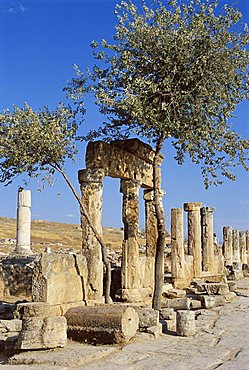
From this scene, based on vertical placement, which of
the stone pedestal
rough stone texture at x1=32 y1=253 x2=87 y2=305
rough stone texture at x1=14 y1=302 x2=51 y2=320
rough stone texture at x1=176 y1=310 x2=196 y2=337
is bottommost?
rough stone texture at x1=176 y1=310 x2=196 y2=337

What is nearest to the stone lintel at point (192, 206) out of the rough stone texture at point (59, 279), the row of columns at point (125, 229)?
the row of columns at point (125, 229)

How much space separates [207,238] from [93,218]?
12082mm

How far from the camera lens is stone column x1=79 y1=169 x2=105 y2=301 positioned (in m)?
12.5

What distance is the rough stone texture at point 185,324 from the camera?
10117mm

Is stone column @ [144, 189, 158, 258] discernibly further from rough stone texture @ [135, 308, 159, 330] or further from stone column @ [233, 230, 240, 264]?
stone column @ [233, 230, 240, 264]

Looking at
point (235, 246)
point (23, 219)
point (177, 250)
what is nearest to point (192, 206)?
point (177, 250)

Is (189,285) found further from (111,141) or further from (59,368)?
(59,368)

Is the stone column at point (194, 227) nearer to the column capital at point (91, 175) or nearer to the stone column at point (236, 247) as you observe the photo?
the column capital at point (91, 175)

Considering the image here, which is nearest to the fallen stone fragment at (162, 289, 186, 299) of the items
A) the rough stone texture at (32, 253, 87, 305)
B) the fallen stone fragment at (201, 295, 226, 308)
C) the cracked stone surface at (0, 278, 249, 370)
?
the fallen stone fragment at (201, 295, 226, 308)

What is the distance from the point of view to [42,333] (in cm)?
855

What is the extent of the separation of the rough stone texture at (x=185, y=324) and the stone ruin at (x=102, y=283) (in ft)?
0.04

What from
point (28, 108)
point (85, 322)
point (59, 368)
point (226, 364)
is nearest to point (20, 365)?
point (59, 368)

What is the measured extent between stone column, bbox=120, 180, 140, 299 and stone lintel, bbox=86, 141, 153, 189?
0.37 metres

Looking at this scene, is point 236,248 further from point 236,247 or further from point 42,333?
point 42,333
